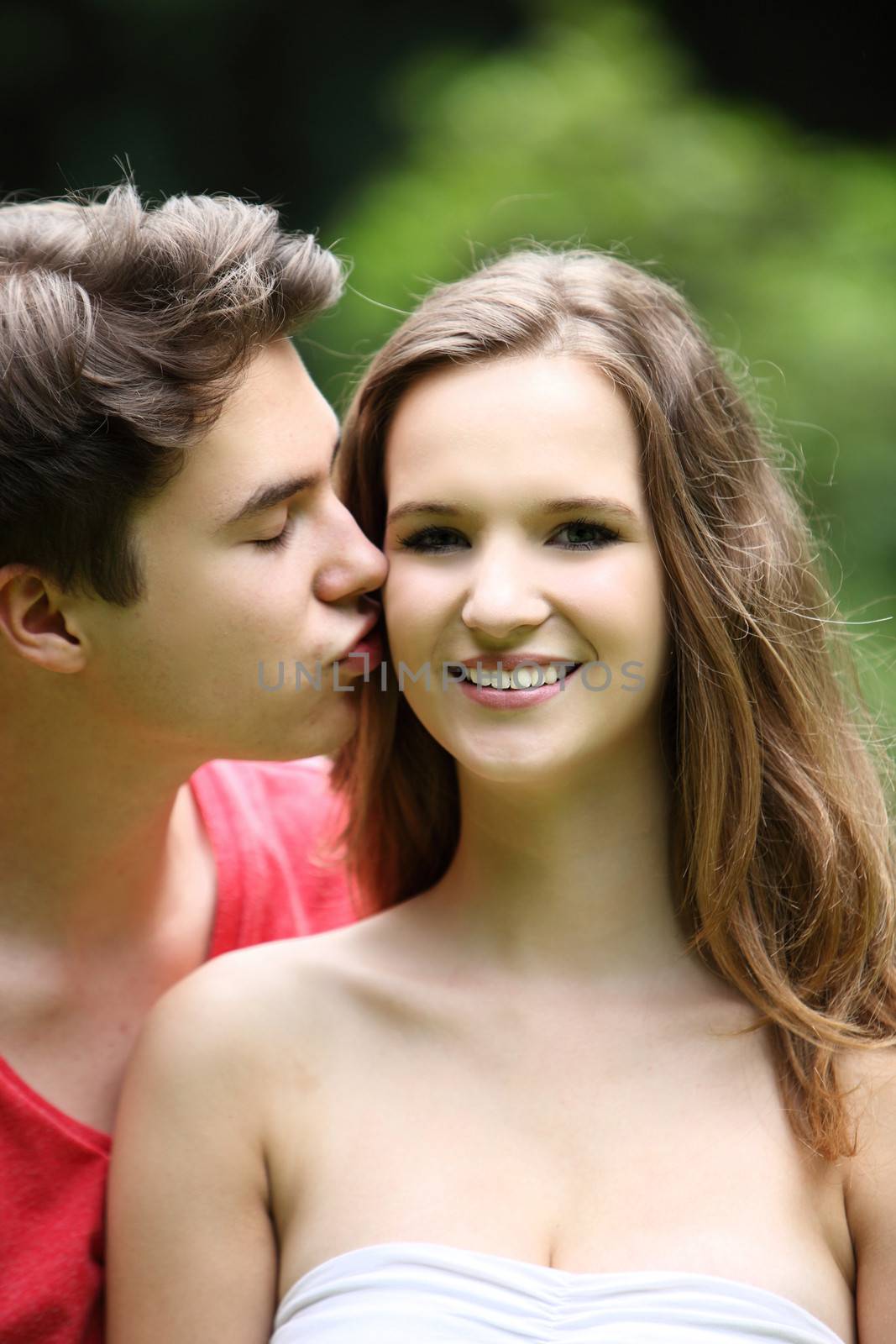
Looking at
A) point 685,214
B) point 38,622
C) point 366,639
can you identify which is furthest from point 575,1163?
point 685,214

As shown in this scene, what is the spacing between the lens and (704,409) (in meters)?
2.22

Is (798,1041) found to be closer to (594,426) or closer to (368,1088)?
(368,1088)

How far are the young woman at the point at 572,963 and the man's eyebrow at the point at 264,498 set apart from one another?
0.25 ft

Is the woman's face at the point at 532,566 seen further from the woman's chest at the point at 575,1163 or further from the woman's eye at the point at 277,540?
the woman's chest at the point at 575,1163

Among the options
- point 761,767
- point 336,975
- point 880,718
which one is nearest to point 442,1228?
point 336,975

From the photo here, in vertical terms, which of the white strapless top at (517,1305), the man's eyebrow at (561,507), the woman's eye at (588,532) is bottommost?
the white strapless top at (517,1305)

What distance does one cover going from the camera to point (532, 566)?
2037mm

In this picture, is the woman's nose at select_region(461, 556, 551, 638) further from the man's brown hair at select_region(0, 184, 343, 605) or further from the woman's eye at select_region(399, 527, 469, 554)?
the man's brown hair at select_region(0, 184, 343, 605)

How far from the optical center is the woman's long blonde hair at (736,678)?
83.6 inches

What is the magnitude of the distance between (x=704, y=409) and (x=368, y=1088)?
1.09 meters

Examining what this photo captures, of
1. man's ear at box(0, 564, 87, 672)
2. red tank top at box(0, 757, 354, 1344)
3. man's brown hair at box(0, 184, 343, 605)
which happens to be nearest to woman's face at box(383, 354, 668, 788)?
man's brown hair at box(0, 184, 343, 605)

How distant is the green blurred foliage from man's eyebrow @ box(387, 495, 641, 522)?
227 cm

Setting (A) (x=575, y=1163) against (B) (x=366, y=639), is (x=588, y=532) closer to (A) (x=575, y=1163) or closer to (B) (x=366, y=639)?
(B) (x=366, y=639)

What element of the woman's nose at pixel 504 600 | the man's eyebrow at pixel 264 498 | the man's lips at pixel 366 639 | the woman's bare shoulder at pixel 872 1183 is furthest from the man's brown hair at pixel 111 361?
the woman's bare shoulder at pixel 872 1183
